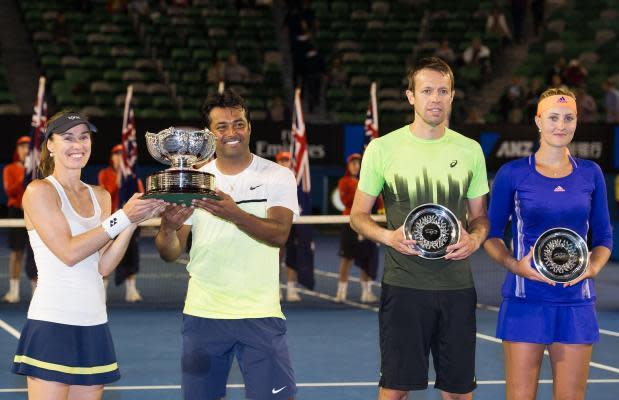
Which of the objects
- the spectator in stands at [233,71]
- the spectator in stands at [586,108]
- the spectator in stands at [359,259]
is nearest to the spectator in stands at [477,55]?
the spectator in stands at [586,108]

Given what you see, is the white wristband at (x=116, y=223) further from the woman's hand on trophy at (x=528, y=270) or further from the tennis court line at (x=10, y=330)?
the tennis court line at (x=10, y=330)

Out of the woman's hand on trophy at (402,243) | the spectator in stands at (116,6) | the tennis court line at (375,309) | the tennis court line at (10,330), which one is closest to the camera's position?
the woman's hand on trophy at (402,243)

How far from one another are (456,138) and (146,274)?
1351 centimetres

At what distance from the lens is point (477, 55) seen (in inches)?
1153

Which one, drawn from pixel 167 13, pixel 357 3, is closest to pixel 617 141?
pixel 357 3

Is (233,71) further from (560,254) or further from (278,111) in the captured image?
(560,254)

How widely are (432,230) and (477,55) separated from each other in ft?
78.6

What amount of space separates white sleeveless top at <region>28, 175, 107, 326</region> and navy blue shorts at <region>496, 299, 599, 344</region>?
225 cm

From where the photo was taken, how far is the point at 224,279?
6.01 metres

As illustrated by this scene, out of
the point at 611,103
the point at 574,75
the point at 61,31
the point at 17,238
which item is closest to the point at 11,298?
the point at 17,238

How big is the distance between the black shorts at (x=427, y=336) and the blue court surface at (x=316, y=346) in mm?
3396

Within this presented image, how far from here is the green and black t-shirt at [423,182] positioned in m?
6.15

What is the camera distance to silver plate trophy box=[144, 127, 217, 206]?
542 cm

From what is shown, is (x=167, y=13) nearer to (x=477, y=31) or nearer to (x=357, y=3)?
(x=357, y=3)
